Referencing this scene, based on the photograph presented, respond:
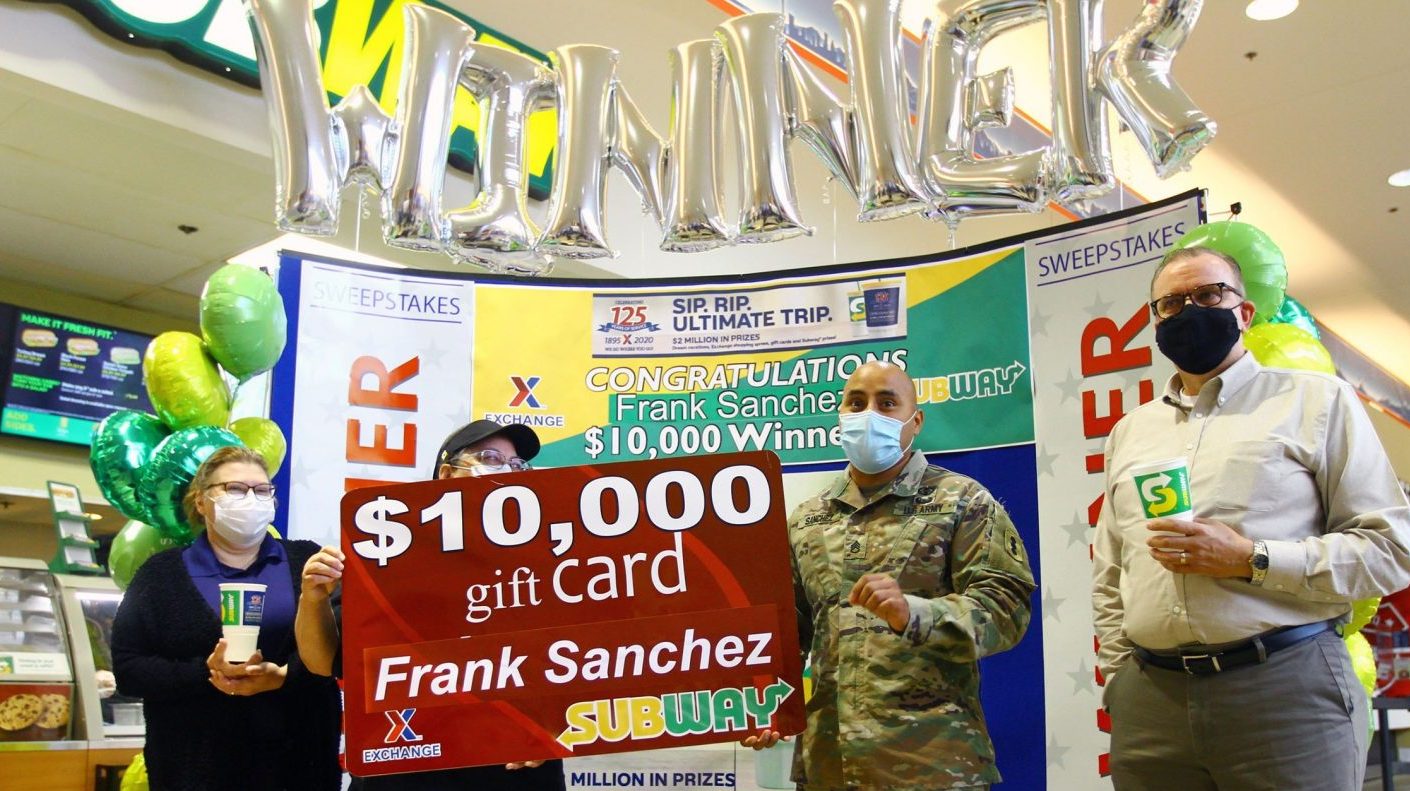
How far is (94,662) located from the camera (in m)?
4.56

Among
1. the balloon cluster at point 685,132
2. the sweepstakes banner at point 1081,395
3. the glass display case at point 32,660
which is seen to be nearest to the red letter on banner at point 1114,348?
the sweepstakes banner at point 1081,395

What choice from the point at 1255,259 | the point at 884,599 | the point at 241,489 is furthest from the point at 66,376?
the point at 1255,259

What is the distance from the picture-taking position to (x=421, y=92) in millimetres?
3420

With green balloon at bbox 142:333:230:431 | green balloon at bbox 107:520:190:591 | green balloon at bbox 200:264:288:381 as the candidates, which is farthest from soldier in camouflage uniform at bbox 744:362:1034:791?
green balloon at bbox 107:520:190:591

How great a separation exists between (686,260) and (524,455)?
268cm

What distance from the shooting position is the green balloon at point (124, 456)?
3.52 metres

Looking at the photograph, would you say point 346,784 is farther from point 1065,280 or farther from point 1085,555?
point 1065,280

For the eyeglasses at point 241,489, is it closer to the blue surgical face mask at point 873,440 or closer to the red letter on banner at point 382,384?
the red letter on banner at point 382,384

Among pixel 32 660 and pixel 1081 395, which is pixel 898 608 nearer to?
pixel 1081 395

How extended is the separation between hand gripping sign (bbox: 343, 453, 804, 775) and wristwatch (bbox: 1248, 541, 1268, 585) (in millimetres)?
858

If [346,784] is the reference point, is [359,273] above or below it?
above

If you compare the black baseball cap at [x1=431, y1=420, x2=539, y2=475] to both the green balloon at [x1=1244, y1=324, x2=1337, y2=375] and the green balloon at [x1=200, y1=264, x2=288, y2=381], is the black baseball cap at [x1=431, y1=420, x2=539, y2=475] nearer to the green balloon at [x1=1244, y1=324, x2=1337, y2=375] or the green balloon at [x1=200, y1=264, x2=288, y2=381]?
the green balloon at [x1=200, y1=264, x2=288, y2=381]

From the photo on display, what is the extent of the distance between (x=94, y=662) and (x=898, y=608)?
377cm

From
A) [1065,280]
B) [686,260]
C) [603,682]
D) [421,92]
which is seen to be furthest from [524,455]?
[686,260]
